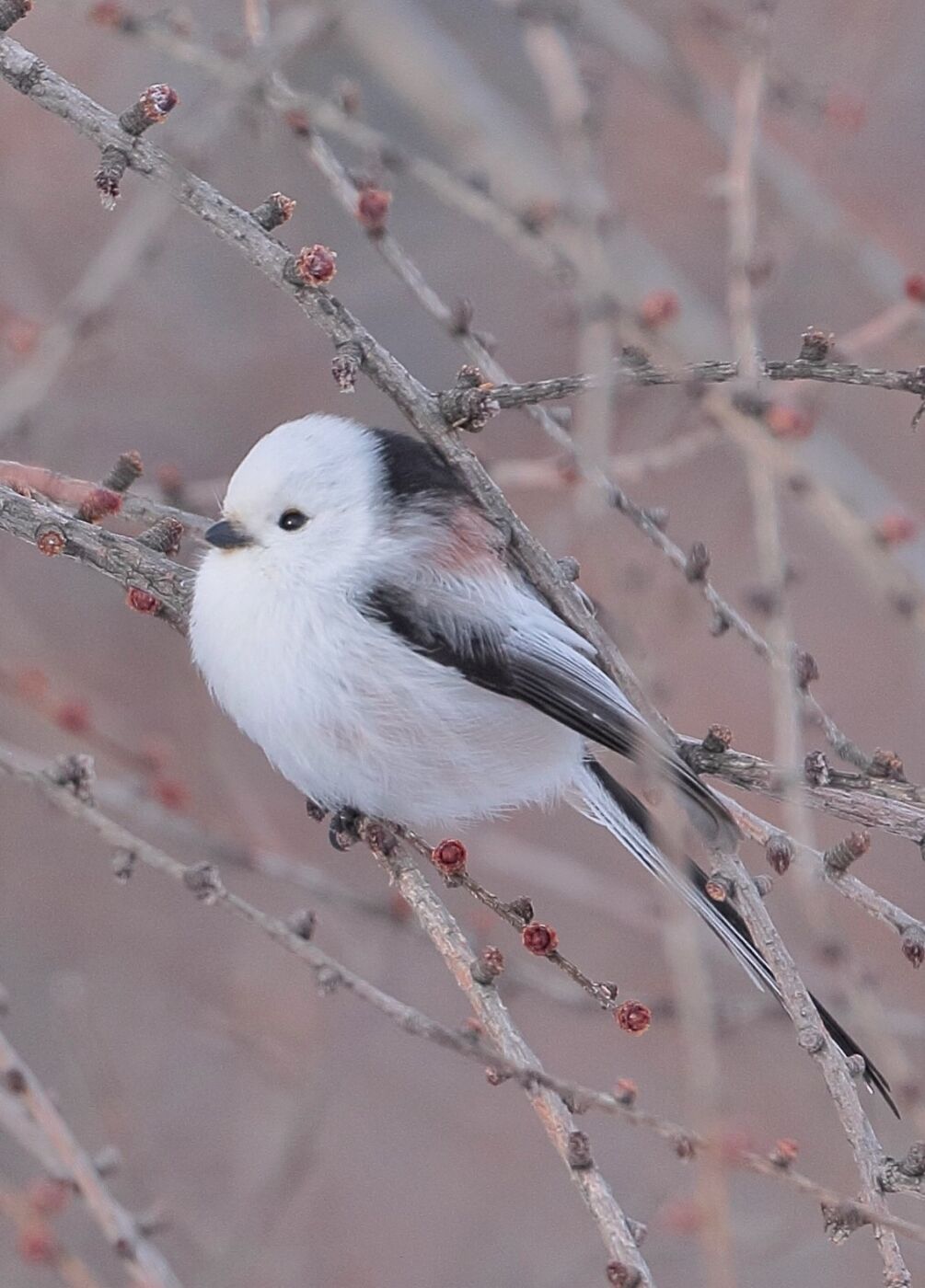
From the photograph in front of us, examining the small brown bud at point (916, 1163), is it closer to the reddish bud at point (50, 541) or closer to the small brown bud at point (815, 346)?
the small brown bud at point (815, 346)

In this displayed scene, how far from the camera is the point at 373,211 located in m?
1.96

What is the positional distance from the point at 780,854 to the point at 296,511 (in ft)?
2.99

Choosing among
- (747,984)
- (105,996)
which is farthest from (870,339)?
(105,996)

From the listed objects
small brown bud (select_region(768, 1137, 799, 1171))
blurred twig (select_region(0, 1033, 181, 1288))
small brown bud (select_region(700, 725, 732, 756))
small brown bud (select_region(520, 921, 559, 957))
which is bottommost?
blurred twig (select_region(0, 1033, 181, 1288))

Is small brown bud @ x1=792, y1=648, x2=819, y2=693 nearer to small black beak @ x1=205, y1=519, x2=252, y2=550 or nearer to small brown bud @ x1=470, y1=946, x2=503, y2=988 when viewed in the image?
small brown bud @ x1=470, y1=946, x2=503, y2=988

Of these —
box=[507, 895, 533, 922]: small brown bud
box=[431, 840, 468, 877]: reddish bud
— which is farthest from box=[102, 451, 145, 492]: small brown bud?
box=[507, 895, 533, 922]: small brown bud

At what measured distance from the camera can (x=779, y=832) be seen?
76.2 inches

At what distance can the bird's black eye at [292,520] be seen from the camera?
2328mm

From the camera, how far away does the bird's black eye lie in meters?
2.33

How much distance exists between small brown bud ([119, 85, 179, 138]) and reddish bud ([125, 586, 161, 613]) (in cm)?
64

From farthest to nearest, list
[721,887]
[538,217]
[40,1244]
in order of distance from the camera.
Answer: [538,217], [40,1244], [721,887]

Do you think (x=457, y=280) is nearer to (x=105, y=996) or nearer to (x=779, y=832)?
(x=105, y=996)

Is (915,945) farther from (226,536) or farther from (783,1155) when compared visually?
(226,536)

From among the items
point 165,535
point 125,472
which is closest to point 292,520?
point 165,535
